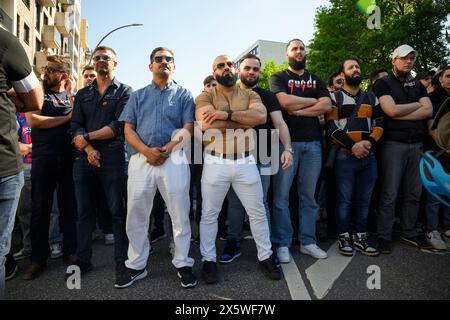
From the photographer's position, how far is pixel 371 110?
4.37 m

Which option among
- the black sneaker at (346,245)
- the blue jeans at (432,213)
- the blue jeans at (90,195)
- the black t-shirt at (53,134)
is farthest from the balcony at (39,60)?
the blue jeans at (432,213)

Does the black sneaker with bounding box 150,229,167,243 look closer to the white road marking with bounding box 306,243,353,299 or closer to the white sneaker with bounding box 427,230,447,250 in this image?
the white road marking with bounding box 306,243,353,299

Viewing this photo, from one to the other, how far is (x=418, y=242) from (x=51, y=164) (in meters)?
4.77

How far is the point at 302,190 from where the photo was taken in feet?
13.7

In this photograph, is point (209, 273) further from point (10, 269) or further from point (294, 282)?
point (10, 269)

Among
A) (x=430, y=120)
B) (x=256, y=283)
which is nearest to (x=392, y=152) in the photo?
(x=430, y=120)

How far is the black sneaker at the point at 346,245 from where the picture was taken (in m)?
3.96

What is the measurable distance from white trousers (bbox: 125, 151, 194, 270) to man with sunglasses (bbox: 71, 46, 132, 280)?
0.20 metres

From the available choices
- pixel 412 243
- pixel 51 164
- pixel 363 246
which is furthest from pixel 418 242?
pixel 51 164

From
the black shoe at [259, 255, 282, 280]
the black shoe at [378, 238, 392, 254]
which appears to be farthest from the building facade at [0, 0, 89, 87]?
the black shoe at [378, 238, 392, 254]

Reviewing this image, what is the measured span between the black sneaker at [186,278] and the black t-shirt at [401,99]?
316 centimetres

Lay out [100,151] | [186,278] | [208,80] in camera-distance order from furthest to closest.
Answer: [208,80] → [100,151] → [186,278]

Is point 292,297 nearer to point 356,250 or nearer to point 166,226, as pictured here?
point 356,250

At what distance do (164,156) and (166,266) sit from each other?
4.52 ft
